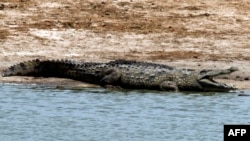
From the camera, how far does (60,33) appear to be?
2027 cm

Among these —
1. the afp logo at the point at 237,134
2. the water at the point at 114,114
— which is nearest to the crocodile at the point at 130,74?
the water at the point at 114,114

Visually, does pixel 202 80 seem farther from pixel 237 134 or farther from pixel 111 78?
pixel 237 134

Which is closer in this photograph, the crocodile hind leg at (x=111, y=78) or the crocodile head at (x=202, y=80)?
the crocodile head at (x=202, y=80)

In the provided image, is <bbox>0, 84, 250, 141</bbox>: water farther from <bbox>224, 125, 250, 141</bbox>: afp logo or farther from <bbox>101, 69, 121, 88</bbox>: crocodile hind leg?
<bbox>224, 125, 250, 141</bbox>: afp logo

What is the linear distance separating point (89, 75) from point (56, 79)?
661mm

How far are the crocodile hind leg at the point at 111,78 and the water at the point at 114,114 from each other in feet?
1.23

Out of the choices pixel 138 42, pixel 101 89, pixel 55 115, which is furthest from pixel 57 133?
pixel 138 42

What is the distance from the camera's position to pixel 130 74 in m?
17.2

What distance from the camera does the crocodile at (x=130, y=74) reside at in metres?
17.0

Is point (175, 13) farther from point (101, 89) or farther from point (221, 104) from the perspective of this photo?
point (221, 104)

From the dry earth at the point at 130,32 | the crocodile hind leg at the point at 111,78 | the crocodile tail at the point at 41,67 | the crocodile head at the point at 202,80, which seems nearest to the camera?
the crocodile head at the point at 202,80

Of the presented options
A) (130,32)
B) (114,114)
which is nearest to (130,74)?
(114,114)

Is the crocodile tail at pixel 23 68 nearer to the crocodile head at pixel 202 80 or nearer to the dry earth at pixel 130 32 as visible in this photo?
the dry earth at pixel 130 32

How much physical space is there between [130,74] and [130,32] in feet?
11.2
